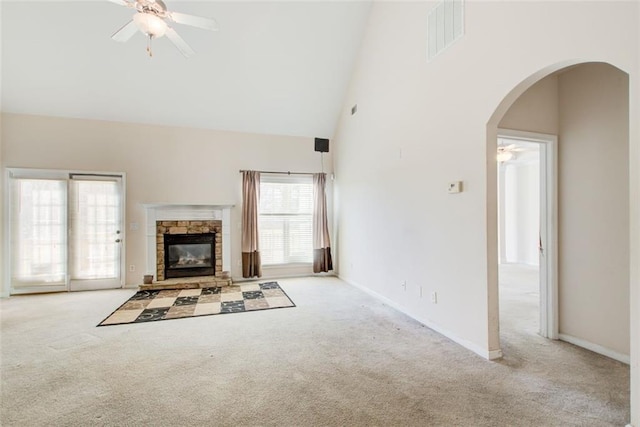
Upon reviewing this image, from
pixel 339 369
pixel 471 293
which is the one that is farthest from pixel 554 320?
pixel 339 369

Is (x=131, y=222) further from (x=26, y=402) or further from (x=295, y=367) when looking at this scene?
(x=295, y=367)

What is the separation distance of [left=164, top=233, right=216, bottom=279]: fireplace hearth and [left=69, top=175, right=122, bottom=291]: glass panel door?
0.84 metres

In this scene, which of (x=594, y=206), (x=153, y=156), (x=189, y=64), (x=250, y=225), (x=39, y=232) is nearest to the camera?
(x=594, y=206)

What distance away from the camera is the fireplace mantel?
559 centimetres

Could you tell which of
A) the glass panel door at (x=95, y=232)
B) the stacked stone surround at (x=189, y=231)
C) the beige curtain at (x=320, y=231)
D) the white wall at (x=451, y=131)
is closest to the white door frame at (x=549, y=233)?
the white wall at (x=451, y=131)

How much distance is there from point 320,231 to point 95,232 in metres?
4.21

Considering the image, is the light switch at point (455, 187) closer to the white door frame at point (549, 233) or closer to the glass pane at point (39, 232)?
the white door frame at point (549, 233)

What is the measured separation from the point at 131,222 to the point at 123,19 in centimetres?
329

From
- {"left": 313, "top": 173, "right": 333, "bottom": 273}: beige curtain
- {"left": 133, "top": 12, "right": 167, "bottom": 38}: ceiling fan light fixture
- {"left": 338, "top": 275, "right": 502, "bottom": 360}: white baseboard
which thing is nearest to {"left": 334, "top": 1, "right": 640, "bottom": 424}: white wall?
{"left": 338, "top": 275, "right": 502, "bottom": 360}: white baseboard

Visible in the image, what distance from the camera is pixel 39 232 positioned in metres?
5.22

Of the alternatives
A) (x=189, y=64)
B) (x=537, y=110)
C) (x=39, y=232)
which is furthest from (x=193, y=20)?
(x=39, y=232)

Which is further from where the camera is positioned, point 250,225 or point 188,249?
point 250,225

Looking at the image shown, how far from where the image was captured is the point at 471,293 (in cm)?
292

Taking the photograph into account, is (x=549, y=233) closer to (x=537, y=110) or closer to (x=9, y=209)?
(x=537, y=110)
